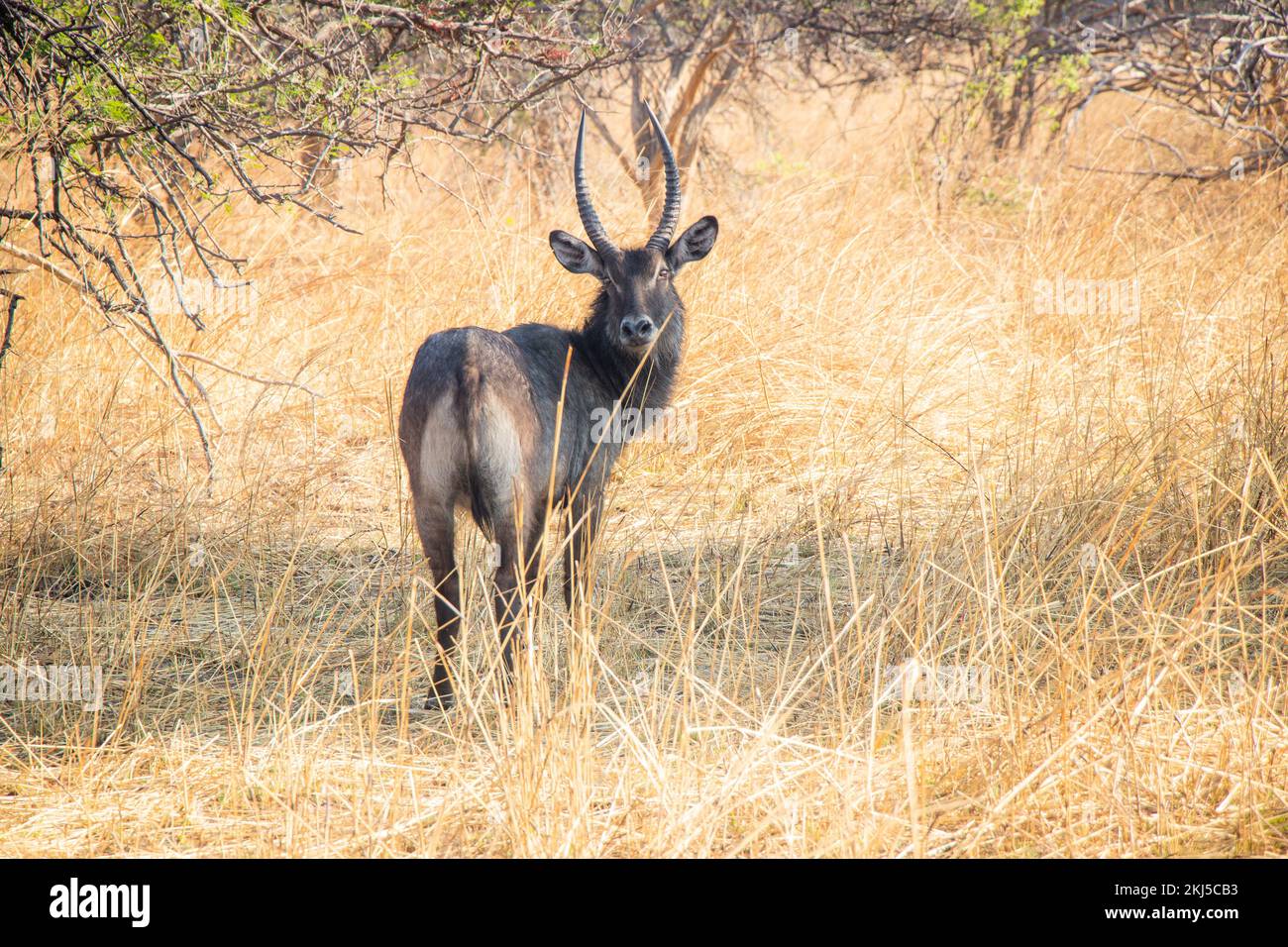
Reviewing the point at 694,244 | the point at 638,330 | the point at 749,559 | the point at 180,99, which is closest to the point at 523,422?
the point at 638,330

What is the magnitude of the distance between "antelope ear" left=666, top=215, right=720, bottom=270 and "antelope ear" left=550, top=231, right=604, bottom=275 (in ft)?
1.05

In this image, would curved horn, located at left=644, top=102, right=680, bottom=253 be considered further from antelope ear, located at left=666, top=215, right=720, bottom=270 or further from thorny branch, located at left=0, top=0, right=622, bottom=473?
thorny branch, located at left=0, top=0, right=622, bottom=473

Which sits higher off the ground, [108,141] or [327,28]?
[327,28]

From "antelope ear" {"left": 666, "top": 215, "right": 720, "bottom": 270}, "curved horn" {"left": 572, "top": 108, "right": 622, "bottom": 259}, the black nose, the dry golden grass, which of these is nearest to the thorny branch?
"curved horn" {"left": 572, "top": 108, "right": 622, "bottom": 259}

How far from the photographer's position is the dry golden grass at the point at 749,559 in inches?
112

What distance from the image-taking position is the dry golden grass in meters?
2.84

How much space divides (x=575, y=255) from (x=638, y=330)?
2.29 ft

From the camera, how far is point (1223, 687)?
351cm

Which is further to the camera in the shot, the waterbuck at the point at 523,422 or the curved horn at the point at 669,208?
the curved horn at the point at 669,208

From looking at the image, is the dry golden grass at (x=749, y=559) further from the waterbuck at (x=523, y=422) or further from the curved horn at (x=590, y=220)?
the curved horn at (x=590, y=220)

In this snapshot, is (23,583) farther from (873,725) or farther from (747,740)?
(873,725)

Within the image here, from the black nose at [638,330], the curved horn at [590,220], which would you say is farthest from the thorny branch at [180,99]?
the black nose at [638,330]
